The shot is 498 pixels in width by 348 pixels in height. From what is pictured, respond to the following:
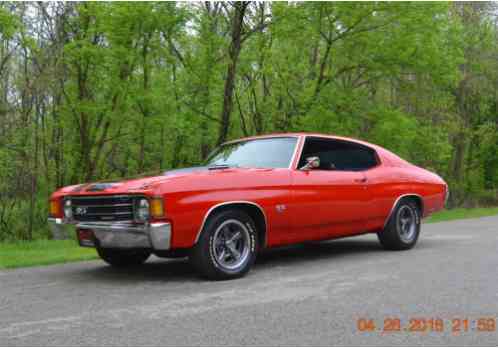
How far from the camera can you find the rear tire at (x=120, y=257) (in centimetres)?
665

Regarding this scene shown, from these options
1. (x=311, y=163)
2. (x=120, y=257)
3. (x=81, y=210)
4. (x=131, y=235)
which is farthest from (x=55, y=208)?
(x=311, y=163)

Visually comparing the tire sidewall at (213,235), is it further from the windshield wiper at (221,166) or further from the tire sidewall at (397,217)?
the tire sidewall at (397,217)

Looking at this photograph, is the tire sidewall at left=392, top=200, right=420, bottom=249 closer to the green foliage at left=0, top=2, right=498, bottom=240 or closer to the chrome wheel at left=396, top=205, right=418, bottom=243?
the chrome wheel at left=396, top=205, right=418, bottom=243

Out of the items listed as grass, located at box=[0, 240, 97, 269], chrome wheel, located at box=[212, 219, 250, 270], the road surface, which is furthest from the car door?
grass, located at box=[0, 240, 97, 269]

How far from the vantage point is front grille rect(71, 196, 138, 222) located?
5473 millimetres

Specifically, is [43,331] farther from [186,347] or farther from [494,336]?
[494,336]

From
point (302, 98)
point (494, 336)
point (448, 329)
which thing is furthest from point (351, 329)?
point (302, 98)

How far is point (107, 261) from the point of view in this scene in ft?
22.2

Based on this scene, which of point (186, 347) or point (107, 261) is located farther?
point (107, 261)

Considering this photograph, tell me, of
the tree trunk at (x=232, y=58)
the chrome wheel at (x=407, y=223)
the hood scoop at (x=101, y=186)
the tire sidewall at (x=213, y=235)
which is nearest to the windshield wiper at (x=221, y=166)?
the tire sidewall at (x=213, y=235)

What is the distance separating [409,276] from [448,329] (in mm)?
2016

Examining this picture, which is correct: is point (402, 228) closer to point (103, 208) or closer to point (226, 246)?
point (226, 246)
